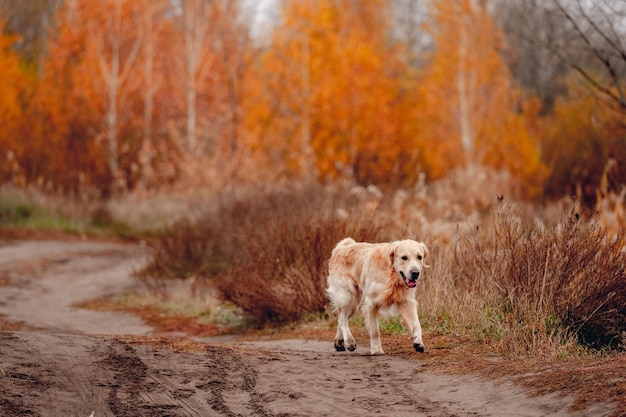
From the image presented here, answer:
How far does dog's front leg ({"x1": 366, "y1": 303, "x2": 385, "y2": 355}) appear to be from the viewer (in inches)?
324

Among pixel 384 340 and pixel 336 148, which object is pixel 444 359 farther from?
pixel 336 148

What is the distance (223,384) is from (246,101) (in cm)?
2600

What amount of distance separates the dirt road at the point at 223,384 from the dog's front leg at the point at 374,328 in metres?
0.14

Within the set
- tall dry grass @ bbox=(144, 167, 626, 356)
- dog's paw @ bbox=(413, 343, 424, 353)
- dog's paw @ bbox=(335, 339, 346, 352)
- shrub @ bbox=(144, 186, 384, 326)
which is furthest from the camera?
shrub @ bbox=(144, 186, 384, 326)

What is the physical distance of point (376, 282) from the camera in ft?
26.7

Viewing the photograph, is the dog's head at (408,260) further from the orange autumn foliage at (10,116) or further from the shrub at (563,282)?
the orange autumn foliage at (10,116)

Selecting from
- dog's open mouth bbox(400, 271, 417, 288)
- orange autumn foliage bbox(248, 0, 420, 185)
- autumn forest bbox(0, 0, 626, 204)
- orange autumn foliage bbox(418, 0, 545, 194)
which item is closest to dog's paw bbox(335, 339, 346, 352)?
dog's open mouth bbox(400, 271, 417, 288)

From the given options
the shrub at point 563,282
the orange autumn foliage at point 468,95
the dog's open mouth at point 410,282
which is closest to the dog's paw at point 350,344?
the dog's open mouth at point 410,282

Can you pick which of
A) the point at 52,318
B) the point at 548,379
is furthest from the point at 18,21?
the point at 548,379

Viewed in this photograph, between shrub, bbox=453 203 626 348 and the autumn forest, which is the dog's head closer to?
shrub, bbox=453 203 626 348

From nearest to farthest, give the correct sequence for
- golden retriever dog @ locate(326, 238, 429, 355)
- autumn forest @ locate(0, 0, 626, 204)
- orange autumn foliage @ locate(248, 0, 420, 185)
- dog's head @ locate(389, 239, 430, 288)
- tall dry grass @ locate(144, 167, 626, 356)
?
1. dog's head @ locate(389, 239, 430, 288)
2. golden retriever dog @ locate(326, 238, 429, 355)
3. tall dry grass @ locate(144, 167, 626, 356)
4. autumn forest @ locate(0, 0, 626, 204)
5. orange autumn foliage @ locate(248, 0, 420, 185)

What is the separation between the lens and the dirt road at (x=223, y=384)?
6148mm

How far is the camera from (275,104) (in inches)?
1363

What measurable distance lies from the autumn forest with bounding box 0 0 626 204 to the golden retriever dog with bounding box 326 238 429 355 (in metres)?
20.7
